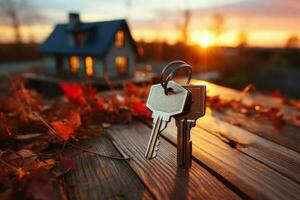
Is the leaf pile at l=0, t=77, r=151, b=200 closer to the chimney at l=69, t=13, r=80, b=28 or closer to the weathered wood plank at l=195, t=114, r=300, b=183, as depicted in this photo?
the weathered wood plank at l=195, t=114, r=300, b=183

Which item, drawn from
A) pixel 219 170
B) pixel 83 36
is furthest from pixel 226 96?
pixel 83 36

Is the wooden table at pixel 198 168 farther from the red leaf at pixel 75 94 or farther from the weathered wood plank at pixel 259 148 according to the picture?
the red leaf at pixel 75 94

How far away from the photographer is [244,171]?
89 cm

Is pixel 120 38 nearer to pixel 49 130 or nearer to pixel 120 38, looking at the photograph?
pixel 120 38

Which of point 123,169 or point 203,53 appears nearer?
point 123,169

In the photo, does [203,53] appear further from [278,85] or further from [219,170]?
[219,170]

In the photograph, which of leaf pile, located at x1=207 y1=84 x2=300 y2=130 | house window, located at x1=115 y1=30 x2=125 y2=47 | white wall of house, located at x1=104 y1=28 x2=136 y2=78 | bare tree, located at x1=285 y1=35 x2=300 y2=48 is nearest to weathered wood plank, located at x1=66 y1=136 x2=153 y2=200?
leaf pile, located at x1=207 y1=84 x2=300 y2=130

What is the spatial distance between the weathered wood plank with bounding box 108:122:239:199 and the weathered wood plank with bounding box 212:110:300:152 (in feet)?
1.89

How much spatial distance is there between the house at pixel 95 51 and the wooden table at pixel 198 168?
24.6 ft

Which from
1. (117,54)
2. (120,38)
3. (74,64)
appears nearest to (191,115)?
(117,54)

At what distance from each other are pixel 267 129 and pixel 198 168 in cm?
75

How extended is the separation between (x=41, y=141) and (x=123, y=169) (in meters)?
0.47

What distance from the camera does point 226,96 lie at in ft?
7.88

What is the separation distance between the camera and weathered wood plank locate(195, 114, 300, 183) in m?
0.94
